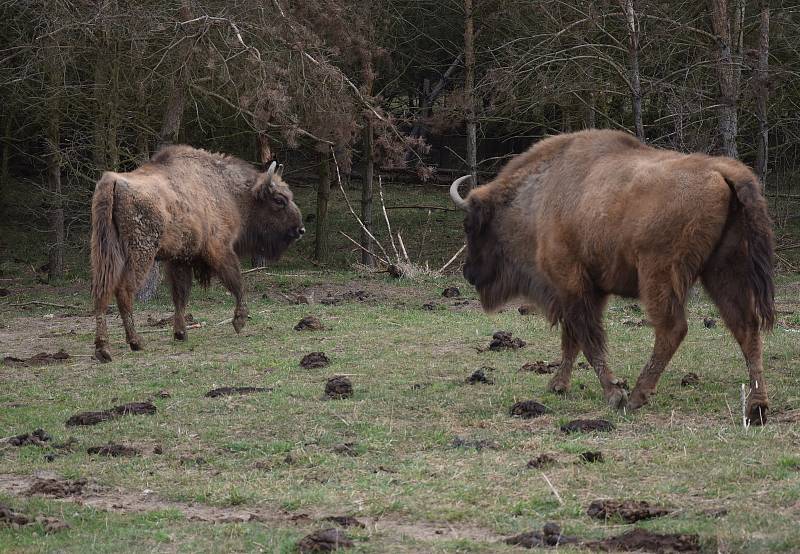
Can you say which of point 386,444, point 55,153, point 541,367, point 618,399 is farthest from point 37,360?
point 55,153

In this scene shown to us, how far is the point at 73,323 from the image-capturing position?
46.9ft

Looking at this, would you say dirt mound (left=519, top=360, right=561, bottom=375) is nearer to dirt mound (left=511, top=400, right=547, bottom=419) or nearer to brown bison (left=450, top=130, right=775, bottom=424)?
brown bison (left=450, top=130, right=775, bottom=424)

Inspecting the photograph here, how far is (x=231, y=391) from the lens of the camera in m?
9.01

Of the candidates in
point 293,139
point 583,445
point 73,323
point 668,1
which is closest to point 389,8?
point 668,1

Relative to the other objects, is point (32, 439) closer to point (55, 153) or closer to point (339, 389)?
point (339, 389)

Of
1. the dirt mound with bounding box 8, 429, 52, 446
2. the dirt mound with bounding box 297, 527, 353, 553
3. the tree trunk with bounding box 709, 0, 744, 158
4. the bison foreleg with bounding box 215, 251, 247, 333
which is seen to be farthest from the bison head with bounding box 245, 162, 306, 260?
the dirt mound with bounding box 297, 527, 353, 553

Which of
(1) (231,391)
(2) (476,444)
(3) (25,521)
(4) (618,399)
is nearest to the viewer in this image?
(3) (25,521)

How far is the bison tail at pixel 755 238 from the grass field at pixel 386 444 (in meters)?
0.77

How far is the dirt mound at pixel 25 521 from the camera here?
17.3 feet

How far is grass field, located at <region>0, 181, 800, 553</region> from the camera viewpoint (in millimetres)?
5137

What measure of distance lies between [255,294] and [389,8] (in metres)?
9.00

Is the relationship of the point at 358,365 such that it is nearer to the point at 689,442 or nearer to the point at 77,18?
the point at 689,442

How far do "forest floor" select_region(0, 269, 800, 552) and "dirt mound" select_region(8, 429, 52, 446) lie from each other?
2 cm

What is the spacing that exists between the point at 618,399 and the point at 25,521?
162 inches
